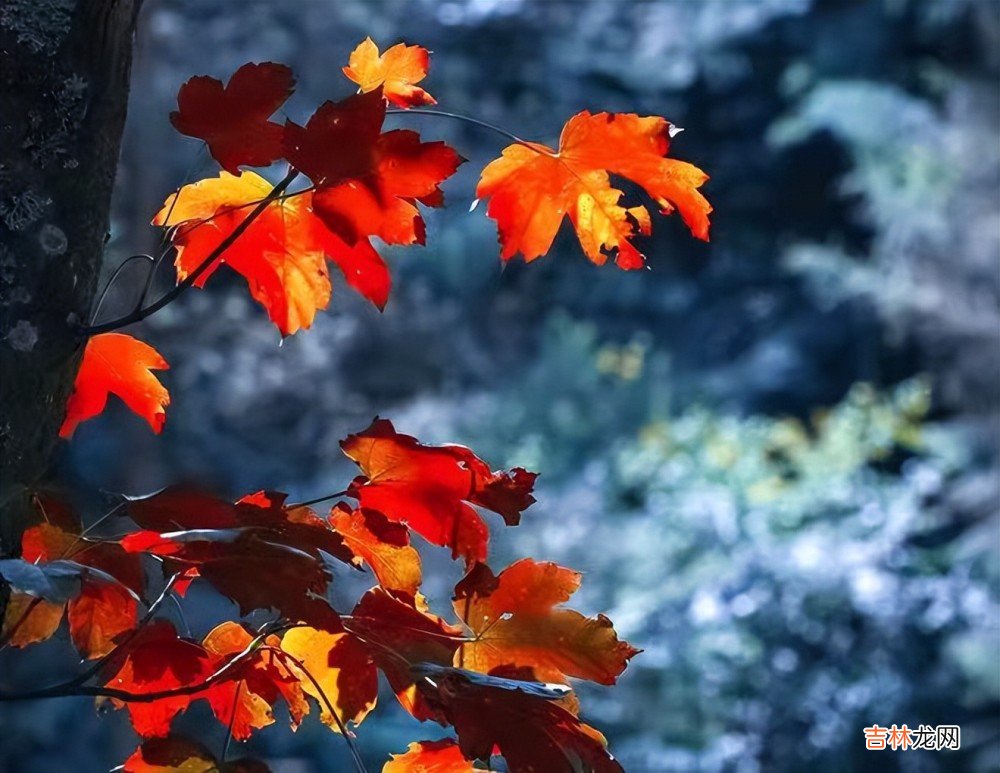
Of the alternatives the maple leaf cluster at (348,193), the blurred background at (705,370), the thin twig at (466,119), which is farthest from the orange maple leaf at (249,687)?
the blurred background at (705,370)

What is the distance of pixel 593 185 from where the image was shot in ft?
1.63

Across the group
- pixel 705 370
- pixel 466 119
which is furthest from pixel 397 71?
pixel 705 370

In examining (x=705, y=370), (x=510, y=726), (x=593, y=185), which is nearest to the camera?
(x=510, y=726)

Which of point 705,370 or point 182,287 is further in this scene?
point 705,370

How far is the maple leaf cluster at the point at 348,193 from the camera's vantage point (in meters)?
0.42

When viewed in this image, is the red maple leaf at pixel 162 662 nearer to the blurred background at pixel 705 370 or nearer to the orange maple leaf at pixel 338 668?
the orange maple leaf at pixel 338 668

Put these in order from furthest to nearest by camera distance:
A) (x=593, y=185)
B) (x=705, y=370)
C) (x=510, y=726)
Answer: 1. (x=705, y=370)
2. (x=593, y=185)
3. (x=510, y=726)

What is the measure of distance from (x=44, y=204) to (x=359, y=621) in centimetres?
18

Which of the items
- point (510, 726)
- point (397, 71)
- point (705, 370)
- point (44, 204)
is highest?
point (705, 370)

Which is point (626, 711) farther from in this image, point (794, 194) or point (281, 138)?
point (281, 138)

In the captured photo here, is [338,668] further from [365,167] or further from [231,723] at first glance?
[365,167]

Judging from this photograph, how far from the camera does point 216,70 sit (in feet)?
8.99

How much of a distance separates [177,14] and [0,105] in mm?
2755

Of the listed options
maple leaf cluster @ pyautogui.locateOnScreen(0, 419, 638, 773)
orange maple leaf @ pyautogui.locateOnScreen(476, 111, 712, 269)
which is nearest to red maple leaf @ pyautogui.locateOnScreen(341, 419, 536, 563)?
maple leaf cluster @ pyautogui.locateOnScreen(0, 419, 638, 773)
